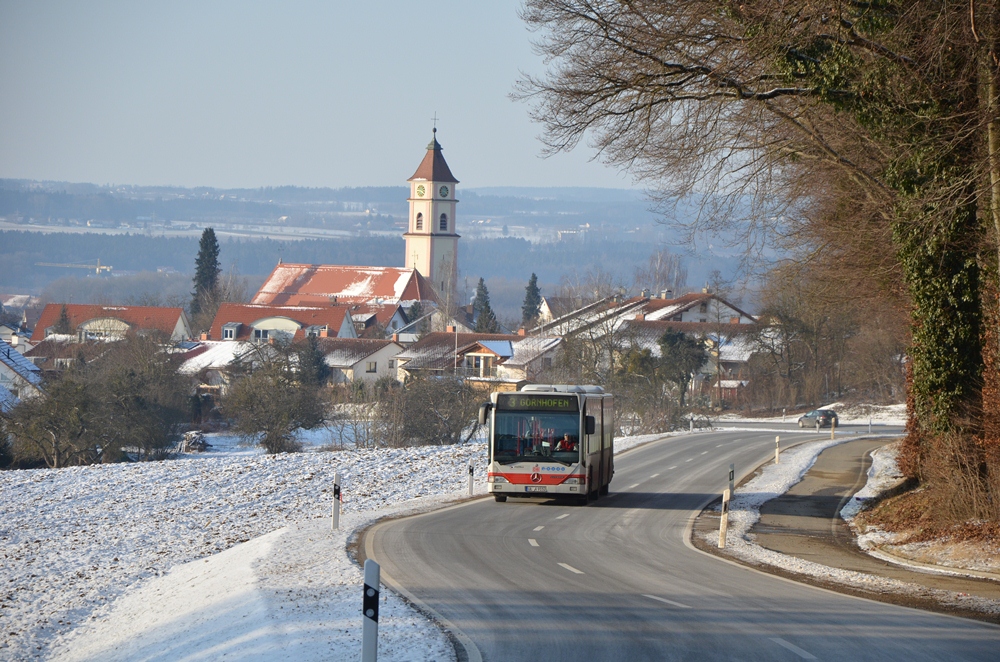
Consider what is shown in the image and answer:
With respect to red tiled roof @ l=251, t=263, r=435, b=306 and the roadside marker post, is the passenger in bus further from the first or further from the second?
red tiled roof @ l=251, t=263, r=435, b=306

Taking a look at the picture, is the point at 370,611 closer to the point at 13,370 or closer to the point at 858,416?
the point at 13,370

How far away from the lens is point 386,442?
4788 cm

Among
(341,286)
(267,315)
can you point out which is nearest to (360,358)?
(267,315)

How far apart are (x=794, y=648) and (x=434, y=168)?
499 feet

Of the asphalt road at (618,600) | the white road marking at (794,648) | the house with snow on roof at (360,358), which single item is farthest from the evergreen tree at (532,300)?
the white road marking at (794,648)

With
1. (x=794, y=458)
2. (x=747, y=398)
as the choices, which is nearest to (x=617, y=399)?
(x=747, y=398)

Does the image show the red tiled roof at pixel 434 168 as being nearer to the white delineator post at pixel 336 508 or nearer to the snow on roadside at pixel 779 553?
the snow on roadside at pixel 779 553

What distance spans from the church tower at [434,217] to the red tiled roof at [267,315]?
4213 centimetres

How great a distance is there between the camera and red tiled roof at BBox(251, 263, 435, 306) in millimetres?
144375

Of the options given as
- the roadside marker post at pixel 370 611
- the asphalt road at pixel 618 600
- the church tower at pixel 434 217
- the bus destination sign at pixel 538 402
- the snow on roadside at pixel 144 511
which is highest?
the church tower at pixel 434 217

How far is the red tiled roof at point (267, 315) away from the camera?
370 feet

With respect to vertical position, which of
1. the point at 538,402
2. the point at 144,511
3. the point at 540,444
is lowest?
the point at 144,511

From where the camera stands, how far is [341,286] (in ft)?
492

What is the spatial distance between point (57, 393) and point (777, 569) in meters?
34.6
